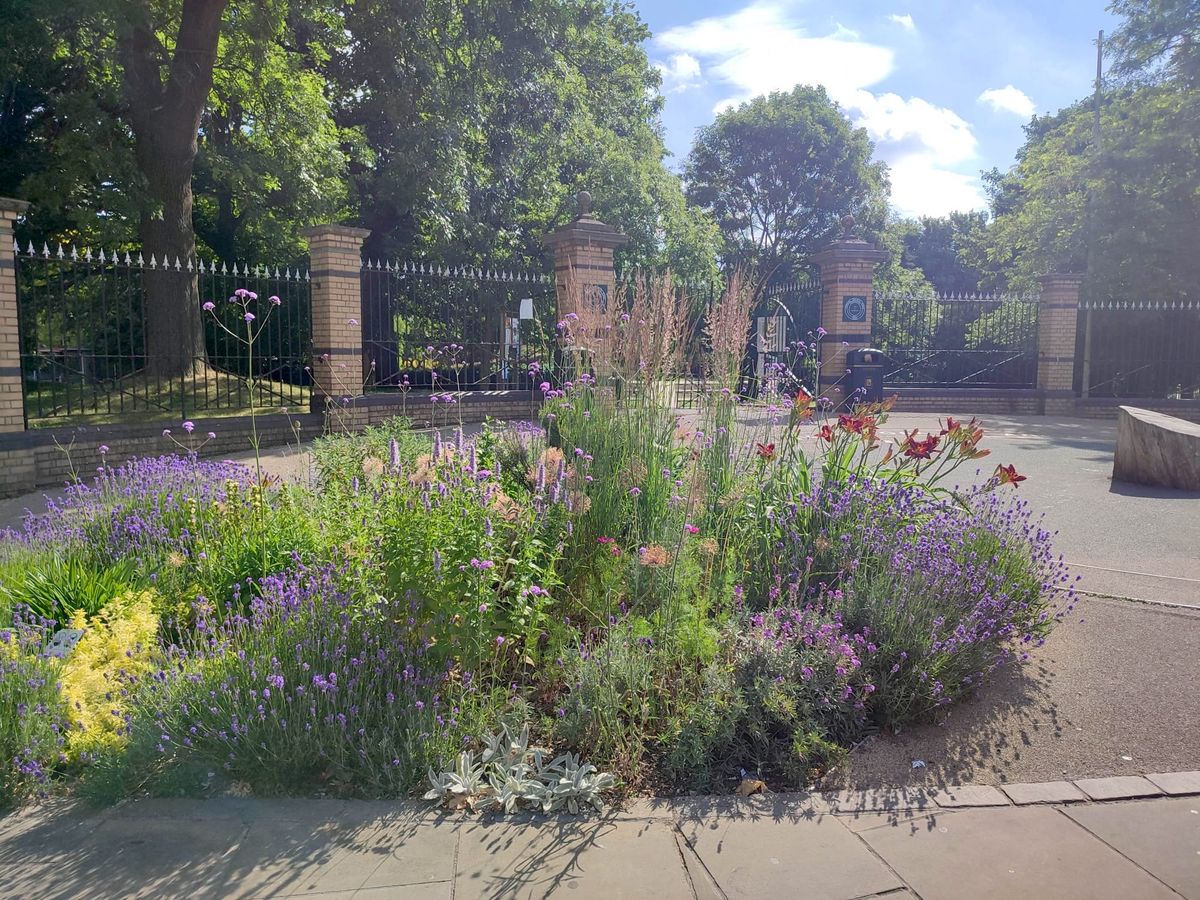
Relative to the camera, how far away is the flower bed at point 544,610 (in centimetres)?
321

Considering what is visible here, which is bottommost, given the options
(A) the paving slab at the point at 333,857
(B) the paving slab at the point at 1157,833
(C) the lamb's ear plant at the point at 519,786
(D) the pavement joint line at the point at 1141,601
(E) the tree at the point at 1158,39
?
(B) the paving slab at the point at 1157,833

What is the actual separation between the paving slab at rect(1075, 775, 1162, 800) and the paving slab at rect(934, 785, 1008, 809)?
0.34 metres

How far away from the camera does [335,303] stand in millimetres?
12305

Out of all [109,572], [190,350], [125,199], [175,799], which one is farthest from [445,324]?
[175,799]

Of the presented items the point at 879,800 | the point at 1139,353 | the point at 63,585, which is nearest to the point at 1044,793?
the point at 879,800

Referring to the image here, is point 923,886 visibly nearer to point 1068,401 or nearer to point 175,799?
point 175,799

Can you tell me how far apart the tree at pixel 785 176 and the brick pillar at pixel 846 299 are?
21.6m

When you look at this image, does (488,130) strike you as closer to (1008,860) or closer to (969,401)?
(969,401)

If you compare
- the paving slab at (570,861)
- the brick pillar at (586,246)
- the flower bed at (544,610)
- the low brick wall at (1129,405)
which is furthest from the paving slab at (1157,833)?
the low brick wall at (1129,405)

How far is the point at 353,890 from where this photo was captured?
2557 millimetres

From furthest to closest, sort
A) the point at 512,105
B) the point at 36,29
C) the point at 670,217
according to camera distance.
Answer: the point at 670,217 → the point at 512,105 → the point at 36,29

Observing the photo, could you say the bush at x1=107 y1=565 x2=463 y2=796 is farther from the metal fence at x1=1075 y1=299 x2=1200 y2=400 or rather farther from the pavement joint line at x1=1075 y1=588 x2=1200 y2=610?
the metal fence at x1=1075 y1=299 x2=1200 y2=400

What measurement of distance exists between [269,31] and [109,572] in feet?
41.3

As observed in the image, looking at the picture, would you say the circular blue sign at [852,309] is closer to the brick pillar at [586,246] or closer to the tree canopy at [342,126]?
the brick pillar at [586,246]
